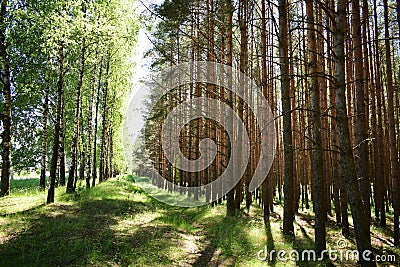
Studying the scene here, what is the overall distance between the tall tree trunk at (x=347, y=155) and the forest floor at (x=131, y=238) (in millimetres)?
2230

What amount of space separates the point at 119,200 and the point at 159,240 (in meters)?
6.31

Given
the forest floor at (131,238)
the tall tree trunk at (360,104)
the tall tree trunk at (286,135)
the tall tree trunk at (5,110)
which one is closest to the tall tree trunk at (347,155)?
the forest floor at (131,238)

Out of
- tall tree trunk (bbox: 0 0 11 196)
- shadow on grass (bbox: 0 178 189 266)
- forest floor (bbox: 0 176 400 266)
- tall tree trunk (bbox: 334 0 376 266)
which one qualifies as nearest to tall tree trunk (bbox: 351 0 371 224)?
forest floor (bbox: 0 176 400 266)

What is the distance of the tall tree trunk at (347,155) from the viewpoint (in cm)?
569

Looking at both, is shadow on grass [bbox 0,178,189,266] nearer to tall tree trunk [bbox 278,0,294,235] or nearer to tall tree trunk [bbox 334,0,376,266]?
tall tree trunk [bbox 278,0,294,235]

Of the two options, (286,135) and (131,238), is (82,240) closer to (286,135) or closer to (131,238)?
(131,238)

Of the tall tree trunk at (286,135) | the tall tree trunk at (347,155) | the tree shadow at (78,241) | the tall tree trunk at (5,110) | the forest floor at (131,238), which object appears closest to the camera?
the tall tree trunk at (347,155)

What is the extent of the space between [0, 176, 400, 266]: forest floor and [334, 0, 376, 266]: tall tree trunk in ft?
7.32

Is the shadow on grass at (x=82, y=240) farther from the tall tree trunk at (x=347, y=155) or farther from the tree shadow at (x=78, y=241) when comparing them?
the tall tree trunk at (x=347, y=155)

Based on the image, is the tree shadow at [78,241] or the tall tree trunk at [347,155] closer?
the tall tree trunk at [347,155]

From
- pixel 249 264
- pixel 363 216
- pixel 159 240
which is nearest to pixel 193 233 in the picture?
pixel 159 240

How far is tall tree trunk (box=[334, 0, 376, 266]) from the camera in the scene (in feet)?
18.7

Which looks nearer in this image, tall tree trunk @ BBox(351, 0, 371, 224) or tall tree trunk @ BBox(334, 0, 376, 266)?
tall tree trunk @ BBox(334, 0, 376, 266)

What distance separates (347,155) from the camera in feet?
19.1
